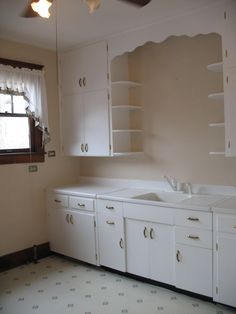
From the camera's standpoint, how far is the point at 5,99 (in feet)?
12.2

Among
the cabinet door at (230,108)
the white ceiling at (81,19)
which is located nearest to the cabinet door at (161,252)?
the cabinet door at (230,108)

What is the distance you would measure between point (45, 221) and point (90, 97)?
64.3 inches

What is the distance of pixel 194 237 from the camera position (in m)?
2.83

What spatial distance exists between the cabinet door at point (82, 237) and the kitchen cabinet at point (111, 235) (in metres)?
0.12

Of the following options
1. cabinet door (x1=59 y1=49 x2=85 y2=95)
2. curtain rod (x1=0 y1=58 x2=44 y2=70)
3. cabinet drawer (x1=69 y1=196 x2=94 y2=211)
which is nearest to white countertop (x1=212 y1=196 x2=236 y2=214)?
cabinet drawer (x1=69 y1=196 x2=94 y2=211)

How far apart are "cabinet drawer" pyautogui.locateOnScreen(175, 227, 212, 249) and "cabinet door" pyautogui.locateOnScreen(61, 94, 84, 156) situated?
1675 millimetres

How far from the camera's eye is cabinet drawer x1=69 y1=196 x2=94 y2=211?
3.61 meters

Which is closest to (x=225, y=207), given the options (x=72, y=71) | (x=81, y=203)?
(x=81, y=203)

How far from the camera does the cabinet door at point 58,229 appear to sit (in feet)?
12.8

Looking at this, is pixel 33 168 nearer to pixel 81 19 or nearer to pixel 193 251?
pixel 81 19

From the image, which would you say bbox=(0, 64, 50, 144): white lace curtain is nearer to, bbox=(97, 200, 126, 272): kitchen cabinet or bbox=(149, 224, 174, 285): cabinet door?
bbox=(97, 200, 126, 272): kitchen cabinet

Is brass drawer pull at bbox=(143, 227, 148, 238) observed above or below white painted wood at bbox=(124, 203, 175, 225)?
below

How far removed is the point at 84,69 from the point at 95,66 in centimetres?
18

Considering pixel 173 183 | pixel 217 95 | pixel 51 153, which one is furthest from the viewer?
pixel 51 153
